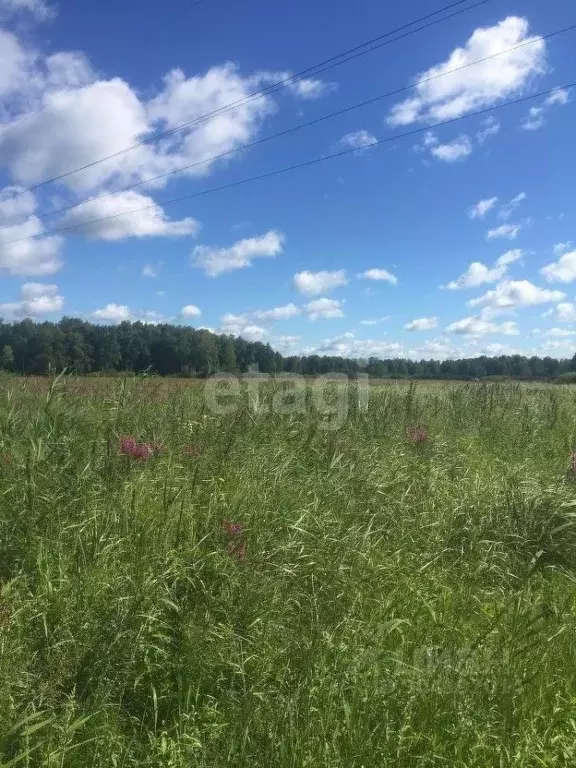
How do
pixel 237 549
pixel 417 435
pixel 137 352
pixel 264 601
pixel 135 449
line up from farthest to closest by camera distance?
pixel 137 352 < pixel 417 435 < pixel 135 449 < pixel 237 549 < pixel 264 601

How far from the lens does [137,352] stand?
9.11 m

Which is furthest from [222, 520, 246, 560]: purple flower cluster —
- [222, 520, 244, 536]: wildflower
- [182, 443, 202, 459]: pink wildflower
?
[182, 443, 202, 459]: pink wildflower

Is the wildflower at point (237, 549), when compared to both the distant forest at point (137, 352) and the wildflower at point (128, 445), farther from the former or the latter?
the distant forest at point (137, 352)

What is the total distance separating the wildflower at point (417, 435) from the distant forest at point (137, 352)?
2.57 m

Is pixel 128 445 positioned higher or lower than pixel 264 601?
higher

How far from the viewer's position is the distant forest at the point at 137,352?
6309 mm

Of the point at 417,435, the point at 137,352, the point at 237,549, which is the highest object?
the point at 137,352

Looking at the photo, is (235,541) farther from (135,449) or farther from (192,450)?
(192,450)

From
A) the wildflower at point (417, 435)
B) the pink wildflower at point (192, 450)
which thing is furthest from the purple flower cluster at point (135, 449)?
the wildflower at point (417, 435)

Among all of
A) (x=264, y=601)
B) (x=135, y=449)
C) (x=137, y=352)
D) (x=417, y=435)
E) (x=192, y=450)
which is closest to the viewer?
(x=264, y=601)

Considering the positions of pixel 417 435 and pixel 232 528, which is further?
pixel 417 435

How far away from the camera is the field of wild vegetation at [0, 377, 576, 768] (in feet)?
6.82

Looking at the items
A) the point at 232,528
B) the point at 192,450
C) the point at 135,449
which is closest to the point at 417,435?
the point at 192,450

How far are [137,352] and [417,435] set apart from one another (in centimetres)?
495
